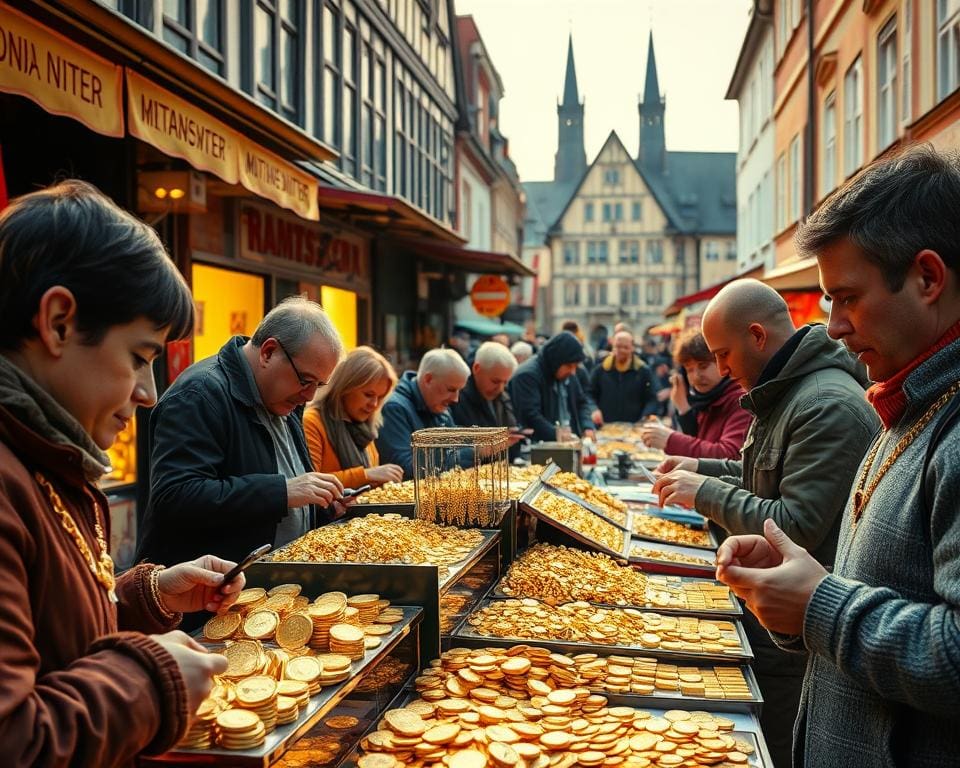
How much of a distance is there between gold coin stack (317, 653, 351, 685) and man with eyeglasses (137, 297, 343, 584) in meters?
1.11

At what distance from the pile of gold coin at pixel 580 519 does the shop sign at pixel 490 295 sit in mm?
13095

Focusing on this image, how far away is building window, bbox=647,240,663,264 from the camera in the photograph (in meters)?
66.8

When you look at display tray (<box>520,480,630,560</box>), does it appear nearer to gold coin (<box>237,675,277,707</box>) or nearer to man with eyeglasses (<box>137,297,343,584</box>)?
man with eyeglasses (<box>137,297,343,584</box>)

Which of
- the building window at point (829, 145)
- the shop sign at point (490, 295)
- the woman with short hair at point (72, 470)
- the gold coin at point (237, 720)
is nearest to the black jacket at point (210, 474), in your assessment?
the gold coin at point (237, 720)

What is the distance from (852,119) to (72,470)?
15.5 meters

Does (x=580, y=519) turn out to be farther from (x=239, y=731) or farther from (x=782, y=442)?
(x=239, y=731)

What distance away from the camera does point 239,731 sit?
69.2 inches

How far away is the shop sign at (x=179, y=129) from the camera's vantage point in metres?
4.60

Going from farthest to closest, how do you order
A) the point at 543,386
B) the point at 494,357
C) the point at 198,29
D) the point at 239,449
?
the point at 543,386
the point at 198,29
the point at 494,357
the point at 239,449

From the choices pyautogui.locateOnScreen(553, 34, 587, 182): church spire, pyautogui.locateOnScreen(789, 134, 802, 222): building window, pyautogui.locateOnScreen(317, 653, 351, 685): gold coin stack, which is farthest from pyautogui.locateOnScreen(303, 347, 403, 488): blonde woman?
pyautogui.locateOnScreen(553, 34, 587, 182): church spire

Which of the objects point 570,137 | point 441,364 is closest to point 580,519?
point 441,364

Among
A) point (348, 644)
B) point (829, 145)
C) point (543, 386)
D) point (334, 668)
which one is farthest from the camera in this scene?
point (829, 145)

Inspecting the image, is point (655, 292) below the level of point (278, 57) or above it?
above

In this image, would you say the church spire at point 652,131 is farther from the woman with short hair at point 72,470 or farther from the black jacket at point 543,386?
the woman with short hair at point 72,470
